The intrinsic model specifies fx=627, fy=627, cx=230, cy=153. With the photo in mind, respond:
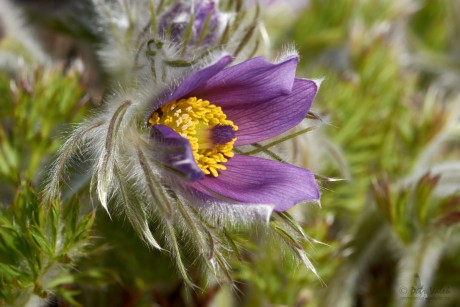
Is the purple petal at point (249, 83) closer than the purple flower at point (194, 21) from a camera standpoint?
Yes

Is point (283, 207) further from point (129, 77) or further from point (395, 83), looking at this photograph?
point (395, 83)

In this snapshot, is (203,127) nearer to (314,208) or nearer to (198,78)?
(198,78)

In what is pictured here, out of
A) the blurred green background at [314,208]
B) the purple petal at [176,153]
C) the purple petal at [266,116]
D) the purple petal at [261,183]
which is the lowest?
the blurred green background at [314,208]

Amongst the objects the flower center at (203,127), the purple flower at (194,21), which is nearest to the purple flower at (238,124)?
the flower center at (203,127)

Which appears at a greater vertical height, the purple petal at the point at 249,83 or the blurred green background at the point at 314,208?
the purple petal at the point at 249,83

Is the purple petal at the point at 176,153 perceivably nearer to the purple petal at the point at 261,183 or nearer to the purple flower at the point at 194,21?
the purple petal at the point at 261,183

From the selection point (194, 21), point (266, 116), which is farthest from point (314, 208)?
point (194, 21)

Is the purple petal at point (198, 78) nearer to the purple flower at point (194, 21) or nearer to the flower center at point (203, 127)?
the flower center at point (203, 127)

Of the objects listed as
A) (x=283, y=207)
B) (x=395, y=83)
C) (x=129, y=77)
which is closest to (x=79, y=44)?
(x=129, y=77)
